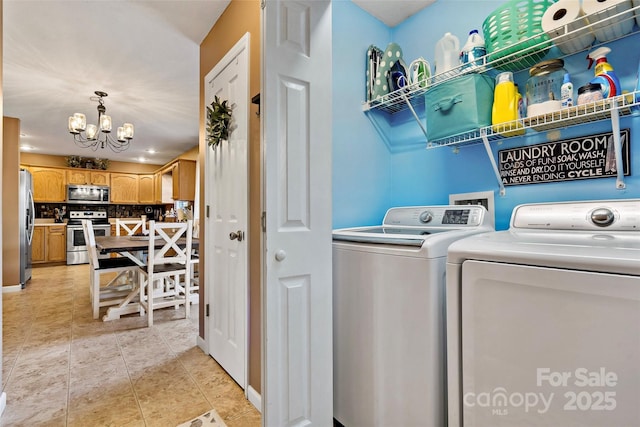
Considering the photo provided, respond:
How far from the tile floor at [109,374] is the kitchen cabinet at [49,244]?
13.1 ft

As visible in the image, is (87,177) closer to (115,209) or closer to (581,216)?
(115,209)

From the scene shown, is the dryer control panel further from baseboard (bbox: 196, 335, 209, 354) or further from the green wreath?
baseboard (bbox: 196, 335, 209, 354)

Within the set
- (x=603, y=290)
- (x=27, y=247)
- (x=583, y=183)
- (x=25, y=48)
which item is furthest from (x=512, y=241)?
(x=27, y=247)

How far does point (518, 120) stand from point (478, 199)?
50 cm

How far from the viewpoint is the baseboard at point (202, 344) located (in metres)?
2.38

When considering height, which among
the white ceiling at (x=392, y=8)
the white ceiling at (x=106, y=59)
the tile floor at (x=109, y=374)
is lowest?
the tile floor at (x=109, y=374)

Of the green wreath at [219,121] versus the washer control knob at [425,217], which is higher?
the green wreath at [219,121]

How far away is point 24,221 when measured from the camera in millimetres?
4441

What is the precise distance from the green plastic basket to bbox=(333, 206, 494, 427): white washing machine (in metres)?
0.74

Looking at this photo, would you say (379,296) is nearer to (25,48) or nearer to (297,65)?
(297,65)

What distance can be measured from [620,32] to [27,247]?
22.3 ft

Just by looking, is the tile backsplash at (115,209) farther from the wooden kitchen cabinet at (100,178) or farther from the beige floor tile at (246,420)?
the beige floor tile at (246,420)

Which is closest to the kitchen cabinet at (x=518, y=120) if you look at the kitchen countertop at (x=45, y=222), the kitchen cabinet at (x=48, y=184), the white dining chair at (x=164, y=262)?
the white dining chair at (x=164, y=262)

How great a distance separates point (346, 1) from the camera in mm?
1901
